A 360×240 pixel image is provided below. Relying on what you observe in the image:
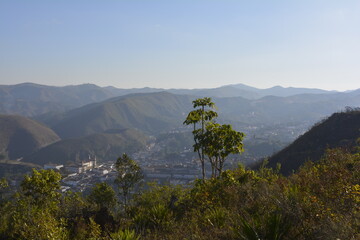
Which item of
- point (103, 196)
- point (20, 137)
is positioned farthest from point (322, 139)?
point (20, 137)

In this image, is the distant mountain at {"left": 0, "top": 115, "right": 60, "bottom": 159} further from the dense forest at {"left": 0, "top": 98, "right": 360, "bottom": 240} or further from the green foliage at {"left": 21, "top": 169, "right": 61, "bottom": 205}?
the dense forest at {"left": 0, "top": 98, "right": 360, "bottom": 240}

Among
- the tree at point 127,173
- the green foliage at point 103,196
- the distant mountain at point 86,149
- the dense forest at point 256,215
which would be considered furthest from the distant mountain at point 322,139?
the distant mountain at point 86,149

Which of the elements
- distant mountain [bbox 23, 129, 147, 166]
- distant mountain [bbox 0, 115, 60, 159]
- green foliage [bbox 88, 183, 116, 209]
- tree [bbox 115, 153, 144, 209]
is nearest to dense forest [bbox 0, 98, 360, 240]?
tree [bbox 115, 153, 144, 209]

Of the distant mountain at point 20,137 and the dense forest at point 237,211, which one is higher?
the dense forest at point 237,211

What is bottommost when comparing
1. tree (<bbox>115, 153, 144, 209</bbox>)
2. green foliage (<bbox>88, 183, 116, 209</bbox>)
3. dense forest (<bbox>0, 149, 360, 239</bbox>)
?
green foliage (<bbox>88, 183, 116, 209</bbox>)

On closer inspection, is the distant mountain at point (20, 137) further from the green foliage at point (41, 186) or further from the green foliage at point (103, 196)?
the green foliage at point (41, 186)
